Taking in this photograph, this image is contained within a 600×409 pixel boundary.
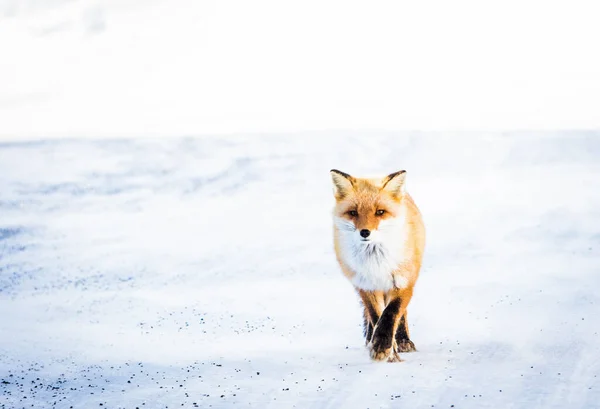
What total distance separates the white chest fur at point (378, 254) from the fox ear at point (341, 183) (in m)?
0.20

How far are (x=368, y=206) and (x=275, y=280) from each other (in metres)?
2.26

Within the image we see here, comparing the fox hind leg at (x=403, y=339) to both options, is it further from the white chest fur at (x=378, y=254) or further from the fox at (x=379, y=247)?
the white chest fur at (x=378, y=254)

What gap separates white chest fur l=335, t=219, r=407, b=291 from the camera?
460cm

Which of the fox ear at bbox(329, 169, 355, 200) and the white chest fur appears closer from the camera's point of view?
the white chest fur

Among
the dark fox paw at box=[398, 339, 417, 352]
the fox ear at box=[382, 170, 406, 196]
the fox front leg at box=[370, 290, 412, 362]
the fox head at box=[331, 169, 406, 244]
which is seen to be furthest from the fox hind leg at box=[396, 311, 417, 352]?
the fox ear at box=[382, 170, 406, 196]

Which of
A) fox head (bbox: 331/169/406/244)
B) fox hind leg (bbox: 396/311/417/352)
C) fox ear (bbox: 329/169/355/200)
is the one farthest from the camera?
fox hind leg (bbox: 396/311/417/352)

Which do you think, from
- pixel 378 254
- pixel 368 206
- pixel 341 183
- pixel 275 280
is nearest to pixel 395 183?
pixel 368 206

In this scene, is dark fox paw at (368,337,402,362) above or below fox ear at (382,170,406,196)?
below

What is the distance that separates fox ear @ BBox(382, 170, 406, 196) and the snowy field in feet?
4.02

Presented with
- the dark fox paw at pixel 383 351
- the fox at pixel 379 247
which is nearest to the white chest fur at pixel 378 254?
the fox at pixel 379 247

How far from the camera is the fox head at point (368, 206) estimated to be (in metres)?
4.59

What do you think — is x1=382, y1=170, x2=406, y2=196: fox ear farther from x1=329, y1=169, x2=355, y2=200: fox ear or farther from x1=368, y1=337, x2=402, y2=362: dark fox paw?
x1=368, y1=337, x2=402, y2=362: dark fox paw

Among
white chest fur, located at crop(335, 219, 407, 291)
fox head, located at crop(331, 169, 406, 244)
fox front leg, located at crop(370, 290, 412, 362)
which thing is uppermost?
fox head, located at crop(331, 169, 406, 244)

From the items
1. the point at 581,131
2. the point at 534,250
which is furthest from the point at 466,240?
the point at 581,131
